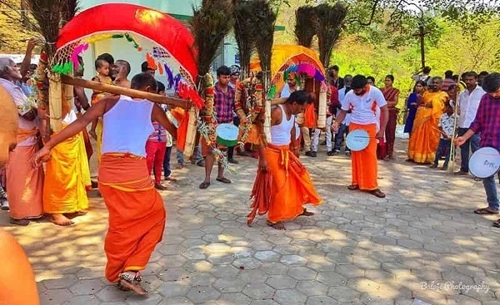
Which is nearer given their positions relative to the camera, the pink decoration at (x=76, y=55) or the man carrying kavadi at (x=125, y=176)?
the man carrying kavadi at (x=125, y=176)

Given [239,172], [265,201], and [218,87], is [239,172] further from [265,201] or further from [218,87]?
[265,201]

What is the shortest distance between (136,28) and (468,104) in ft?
19.7

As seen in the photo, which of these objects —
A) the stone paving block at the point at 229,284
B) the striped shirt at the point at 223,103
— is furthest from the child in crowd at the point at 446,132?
the stone paving block at the point at 229,284

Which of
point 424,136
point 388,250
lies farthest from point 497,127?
point 424,136

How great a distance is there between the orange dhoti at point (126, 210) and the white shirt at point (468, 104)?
597 cm

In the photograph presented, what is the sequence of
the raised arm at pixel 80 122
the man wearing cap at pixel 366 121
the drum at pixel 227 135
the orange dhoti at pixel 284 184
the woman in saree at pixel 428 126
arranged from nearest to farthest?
the raised arm at pixel 80 122 → the drum at pixel 227 135 → the orange dhoti at pixel 284 184 → the man wearing cap at pixel 366 121 → the woman in saree at pixel 428 126

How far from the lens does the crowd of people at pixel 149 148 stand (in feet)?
11.0

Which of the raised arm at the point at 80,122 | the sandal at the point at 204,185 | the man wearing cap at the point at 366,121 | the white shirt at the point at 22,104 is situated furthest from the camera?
the sandal at the point at 204,185

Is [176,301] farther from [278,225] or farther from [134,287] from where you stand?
[278,225]

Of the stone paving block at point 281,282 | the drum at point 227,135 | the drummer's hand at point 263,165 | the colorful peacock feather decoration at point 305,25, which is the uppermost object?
the colorful peacock feather decoration at point 305,25

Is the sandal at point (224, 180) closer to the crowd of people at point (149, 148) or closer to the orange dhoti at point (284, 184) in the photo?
the crowd of people at point (149, 148)

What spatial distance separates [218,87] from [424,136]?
13.4ft

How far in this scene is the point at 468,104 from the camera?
736 centimetres

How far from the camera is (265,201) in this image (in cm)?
493
